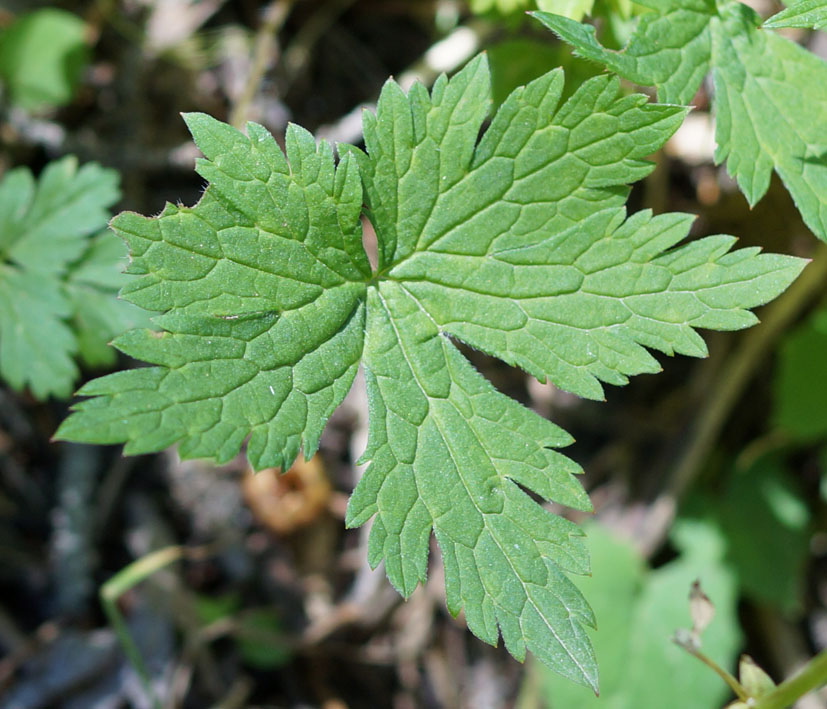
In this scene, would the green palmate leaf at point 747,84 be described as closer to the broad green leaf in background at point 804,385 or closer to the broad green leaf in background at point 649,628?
the broad green leaf in background at point 804,385

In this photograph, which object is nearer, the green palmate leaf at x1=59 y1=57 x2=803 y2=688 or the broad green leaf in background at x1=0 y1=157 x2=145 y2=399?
the green palmate leaf at x1=59 y1=57 x2=803 y2=688

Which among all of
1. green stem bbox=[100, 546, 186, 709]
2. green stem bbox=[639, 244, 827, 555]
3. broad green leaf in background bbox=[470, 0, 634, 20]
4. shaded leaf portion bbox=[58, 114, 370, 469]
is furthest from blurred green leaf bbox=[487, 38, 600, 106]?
green stem bbox=[100, 546, 186, 709]

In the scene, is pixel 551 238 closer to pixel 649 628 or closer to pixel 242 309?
pixel 242 309

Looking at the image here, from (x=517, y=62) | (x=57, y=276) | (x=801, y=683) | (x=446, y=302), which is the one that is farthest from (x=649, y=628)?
(x=57, y=276)

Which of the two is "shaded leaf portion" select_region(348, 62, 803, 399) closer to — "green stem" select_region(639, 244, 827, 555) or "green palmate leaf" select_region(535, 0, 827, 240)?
"green palmate leaf" select_region(535, 0, 827, 240)

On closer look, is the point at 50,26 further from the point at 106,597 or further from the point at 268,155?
the point at 106,597

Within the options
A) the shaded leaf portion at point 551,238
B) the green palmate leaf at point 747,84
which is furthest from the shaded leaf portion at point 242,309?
the green palmate leaf at point 747,84
